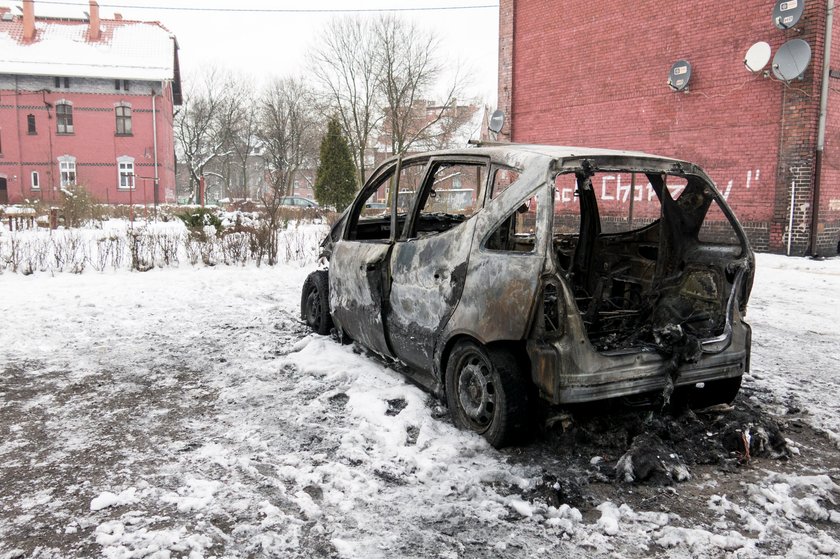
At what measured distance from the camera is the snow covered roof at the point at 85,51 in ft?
137

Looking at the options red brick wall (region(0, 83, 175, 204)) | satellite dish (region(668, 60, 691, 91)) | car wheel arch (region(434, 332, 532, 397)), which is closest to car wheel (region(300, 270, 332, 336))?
car wheel arch (region(434, 332, 532, 397))

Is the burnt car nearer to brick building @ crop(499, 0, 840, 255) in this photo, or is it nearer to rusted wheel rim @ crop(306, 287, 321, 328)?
rusted wheel rim @ crop(306, 287, 321, 328)

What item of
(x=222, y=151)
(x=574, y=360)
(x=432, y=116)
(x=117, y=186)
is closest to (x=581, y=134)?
(x=574, y=360)

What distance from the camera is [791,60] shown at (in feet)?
41.1

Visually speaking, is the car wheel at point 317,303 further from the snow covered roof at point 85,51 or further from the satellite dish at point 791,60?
the snow covered roof at point 85,51

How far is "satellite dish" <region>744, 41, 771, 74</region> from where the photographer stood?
42.9ft

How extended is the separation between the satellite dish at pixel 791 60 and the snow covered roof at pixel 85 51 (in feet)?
130

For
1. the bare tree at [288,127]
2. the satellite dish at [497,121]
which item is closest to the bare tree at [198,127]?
the bare tree at [288,127]

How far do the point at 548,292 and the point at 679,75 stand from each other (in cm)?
1370

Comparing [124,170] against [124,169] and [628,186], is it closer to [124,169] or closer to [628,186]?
[124,169]

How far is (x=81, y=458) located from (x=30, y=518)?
2.37ft

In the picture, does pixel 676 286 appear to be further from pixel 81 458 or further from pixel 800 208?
pixel 800 208

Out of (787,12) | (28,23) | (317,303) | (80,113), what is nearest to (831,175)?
(787,12)

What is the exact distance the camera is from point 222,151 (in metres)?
60.0
